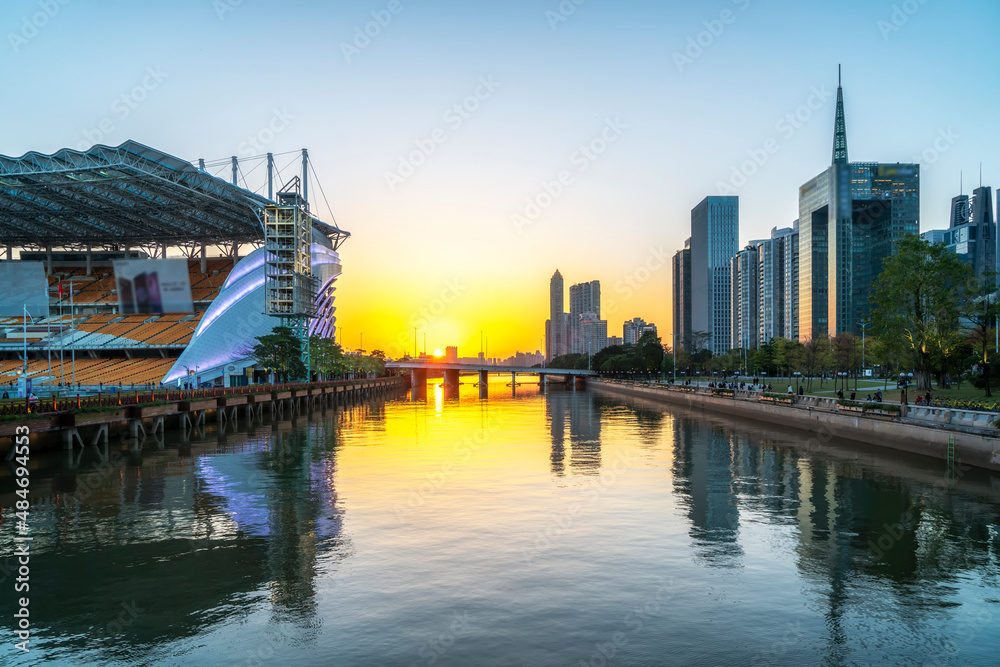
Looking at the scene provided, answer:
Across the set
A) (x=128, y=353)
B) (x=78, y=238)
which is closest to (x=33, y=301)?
(x=78, y=238)

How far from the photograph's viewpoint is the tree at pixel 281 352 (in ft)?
270

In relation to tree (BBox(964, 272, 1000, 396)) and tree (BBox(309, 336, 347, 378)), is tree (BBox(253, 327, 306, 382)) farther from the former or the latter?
tree (BBox(964, 272, 1000, 396))

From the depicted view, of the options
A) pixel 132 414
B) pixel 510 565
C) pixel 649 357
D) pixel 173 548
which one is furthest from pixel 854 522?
pixel 649 357

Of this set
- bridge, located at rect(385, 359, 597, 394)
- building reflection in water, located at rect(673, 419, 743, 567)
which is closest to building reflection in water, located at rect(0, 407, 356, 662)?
building reflection in water, located at rect(673, 419, 743, 567)

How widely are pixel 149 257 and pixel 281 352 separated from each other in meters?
57.4

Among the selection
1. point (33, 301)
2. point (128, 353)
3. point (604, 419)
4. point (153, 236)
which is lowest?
point (604, 419)

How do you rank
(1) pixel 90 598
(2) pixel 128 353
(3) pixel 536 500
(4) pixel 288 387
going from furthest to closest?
(2) pixel 128 353 < (4) pixel 288 387 < (3) pixel 536 500 < (1) pixel 90 598

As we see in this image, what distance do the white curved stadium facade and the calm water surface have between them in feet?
199

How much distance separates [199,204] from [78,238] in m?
39.5

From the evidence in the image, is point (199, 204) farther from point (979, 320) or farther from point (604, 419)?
point (979, 320)

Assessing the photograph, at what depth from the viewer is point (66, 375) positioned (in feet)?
316

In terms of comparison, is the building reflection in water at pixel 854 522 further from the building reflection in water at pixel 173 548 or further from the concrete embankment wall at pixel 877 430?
the building reflection in water at pixel 173 548

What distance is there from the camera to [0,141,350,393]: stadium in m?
76.6

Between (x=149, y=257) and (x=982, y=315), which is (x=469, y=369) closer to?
(x=149, y=257)
